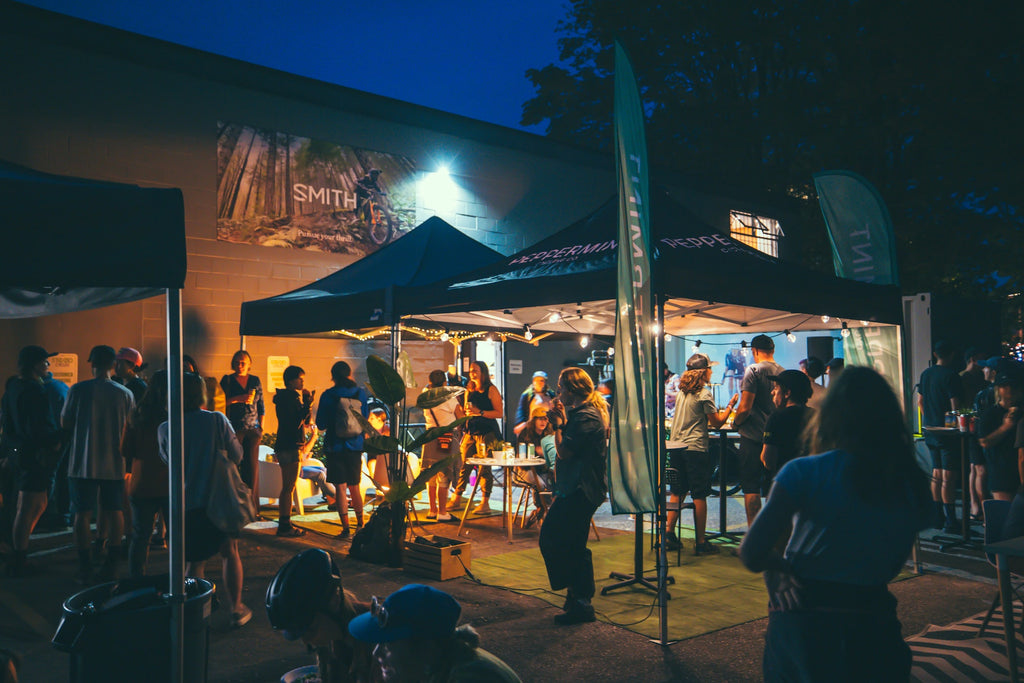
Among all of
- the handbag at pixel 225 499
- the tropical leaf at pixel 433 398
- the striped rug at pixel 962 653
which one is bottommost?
the striped rug at pixel 962 653

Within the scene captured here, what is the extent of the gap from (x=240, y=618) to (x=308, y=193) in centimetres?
742

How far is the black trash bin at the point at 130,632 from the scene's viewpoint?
2.87m

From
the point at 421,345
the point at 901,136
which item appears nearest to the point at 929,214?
the point at 901,136

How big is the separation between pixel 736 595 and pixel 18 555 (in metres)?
5.86

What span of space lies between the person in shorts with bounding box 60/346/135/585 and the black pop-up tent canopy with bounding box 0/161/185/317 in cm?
326

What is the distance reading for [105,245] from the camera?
303 centimetres

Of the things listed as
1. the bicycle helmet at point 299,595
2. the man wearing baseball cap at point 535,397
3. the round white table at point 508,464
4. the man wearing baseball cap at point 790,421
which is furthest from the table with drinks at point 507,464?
the bicycle helmet at point 299,595

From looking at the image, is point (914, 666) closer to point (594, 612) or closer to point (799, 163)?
point (594, 612)

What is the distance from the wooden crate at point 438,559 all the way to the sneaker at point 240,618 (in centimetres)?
166

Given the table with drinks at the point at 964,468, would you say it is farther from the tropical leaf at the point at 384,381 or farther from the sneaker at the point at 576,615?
the tropical leaf at the point at 384,381

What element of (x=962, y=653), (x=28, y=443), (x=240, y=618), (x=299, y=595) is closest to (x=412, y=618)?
(x=299, y=595)

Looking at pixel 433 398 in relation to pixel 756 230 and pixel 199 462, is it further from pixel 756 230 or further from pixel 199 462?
pixel 756 230

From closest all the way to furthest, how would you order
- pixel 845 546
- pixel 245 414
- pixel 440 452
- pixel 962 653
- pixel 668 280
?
pixel 845 546
pixel 962 653
pixel 668 280
pixel 245 414
pixel 440 452

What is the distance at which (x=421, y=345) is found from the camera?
43.0 ft
